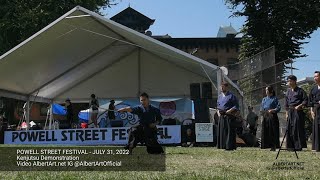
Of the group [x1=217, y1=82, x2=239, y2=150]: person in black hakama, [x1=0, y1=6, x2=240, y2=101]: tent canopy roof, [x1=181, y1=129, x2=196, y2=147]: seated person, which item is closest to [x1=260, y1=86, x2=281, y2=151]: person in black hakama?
[x1=217, y1=82, x2=239, y2=150]: person in black hakama

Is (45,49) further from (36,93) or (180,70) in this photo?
(180,70)

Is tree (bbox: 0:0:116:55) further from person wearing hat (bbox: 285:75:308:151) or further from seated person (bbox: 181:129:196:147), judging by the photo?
person wearing hat (bbox: 285:75:308:151)

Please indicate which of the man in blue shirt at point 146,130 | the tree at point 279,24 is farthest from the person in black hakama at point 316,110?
the tree at point 279,24

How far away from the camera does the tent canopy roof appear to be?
16.7 meters

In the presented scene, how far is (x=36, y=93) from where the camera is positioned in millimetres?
23328

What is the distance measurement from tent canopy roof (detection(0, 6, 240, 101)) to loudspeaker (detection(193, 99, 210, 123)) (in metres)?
1.19

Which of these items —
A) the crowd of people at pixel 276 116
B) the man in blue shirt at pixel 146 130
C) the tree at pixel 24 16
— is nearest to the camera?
the man in blue shirt at pixel 146 130

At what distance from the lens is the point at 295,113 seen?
11.0m

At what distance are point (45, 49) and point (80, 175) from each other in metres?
12.4

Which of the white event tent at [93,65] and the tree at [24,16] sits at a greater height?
the tree at [24,16]

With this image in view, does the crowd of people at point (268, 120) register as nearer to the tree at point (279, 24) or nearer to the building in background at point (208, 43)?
the tree at point (279, 24)

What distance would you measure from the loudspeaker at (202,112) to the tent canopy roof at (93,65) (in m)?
1.19

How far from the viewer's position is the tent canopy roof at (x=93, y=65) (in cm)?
1666

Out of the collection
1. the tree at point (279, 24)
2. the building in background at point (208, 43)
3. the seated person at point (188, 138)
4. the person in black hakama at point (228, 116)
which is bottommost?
the seated person at point (188, 138)
